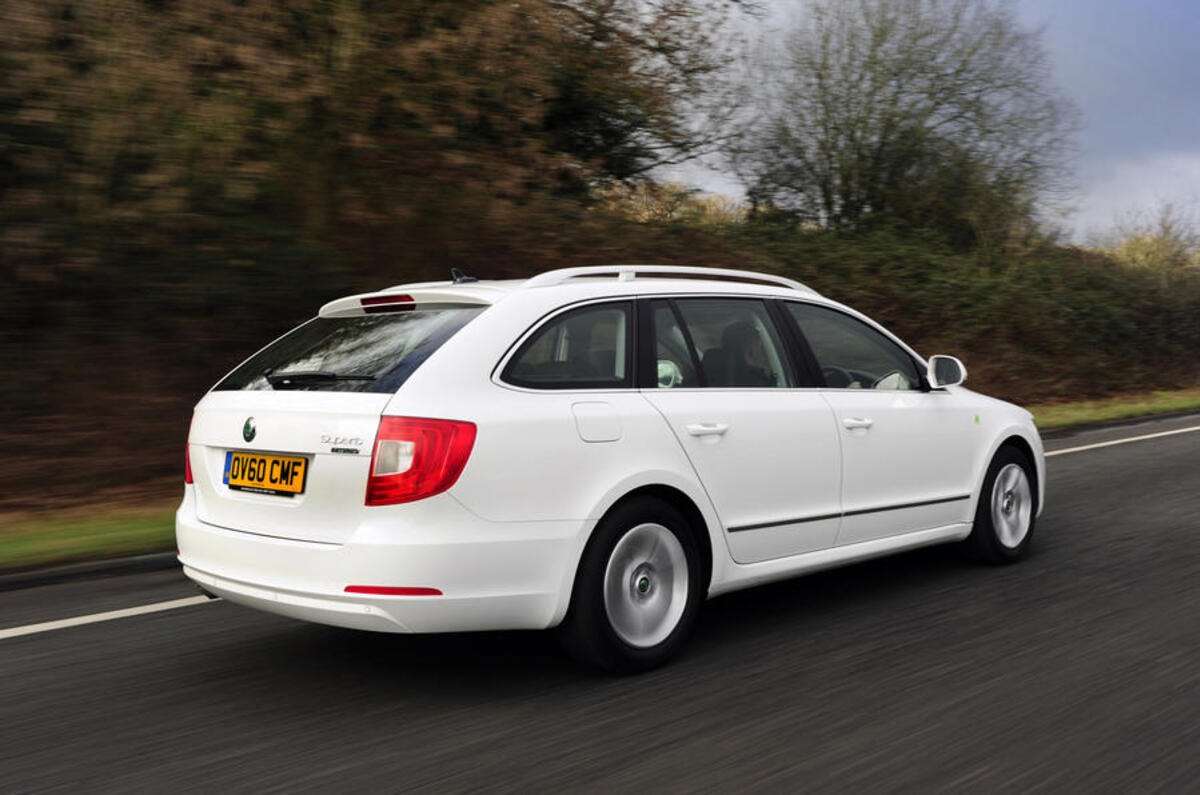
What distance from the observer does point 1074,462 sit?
1153 centimetres

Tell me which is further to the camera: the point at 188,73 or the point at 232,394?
the point at 188,73

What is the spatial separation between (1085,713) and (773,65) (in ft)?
63.4

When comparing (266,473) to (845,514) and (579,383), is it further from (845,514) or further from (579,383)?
(845,514)

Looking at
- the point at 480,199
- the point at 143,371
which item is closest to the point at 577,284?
the point at 143,371

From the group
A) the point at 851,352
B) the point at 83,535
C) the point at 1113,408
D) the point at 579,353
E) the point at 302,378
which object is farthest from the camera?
the point at 1113,408

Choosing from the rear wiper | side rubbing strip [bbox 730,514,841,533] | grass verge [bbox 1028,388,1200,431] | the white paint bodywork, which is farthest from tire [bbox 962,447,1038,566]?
grass verge [bbox 1028,388,1200,431]

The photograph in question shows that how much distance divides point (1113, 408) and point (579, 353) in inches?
690

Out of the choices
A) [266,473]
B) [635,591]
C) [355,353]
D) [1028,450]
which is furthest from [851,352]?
[266,473]

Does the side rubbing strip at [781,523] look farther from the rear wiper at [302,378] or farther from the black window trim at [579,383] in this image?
the rear wiper at [302,378]

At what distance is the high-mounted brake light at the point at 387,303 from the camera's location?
4758 mm

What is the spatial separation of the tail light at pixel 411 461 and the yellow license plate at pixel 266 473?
0.35 meters

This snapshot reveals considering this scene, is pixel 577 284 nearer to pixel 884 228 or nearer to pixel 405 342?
pixel 405 342

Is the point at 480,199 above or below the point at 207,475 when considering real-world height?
above

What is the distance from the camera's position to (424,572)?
3990 millimetres
